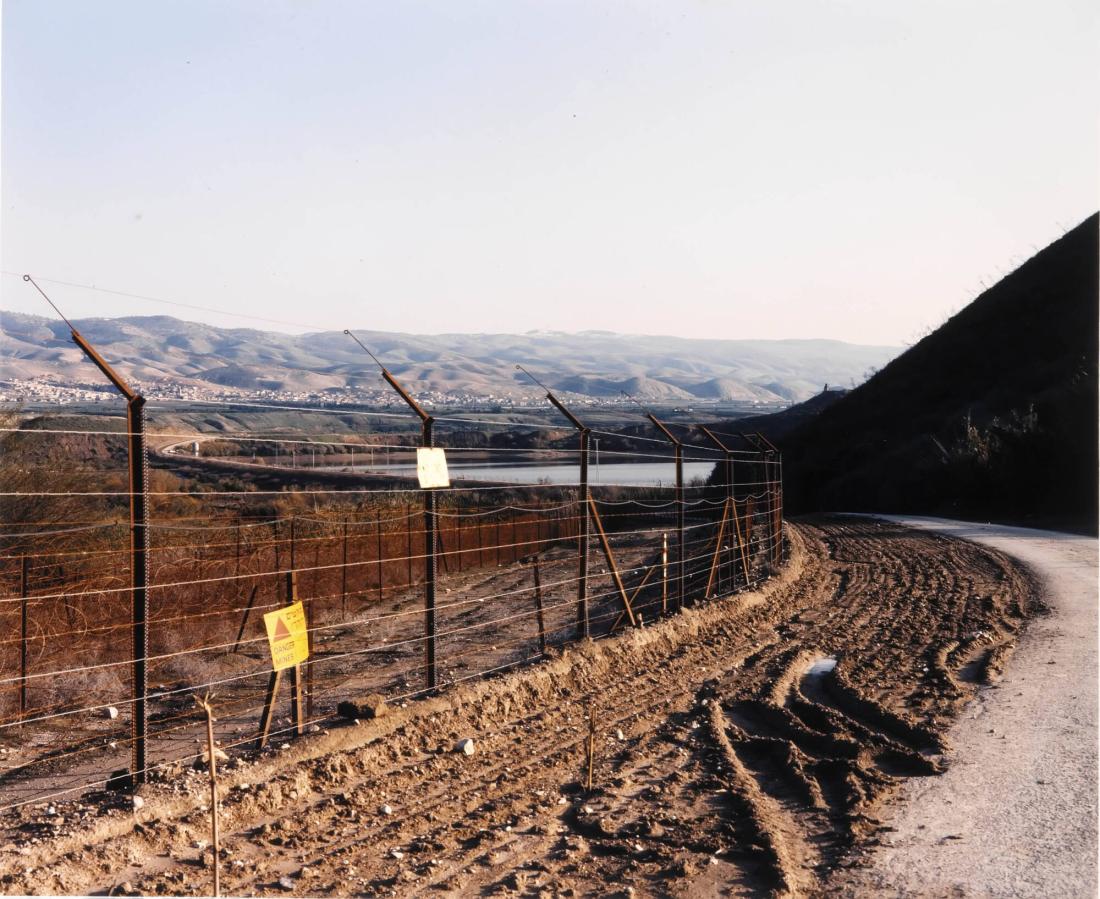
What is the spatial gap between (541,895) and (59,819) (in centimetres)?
297

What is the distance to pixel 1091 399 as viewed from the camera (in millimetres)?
41500

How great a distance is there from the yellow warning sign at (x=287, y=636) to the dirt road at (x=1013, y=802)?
3.68m

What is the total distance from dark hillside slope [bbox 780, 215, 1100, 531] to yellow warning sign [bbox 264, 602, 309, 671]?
2879 centimetres

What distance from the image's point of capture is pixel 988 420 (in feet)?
169

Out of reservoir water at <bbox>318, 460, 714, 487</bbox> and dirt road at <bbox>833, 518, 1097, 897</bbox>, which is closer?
dirt road at <bbox>833, 518, 1097, 897</bbox>

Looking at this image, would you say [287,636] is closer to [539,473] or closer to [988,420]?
[988,420]

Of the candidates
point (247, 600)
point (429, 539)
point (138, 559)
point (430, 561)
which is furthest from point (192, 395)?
point (138, 559)

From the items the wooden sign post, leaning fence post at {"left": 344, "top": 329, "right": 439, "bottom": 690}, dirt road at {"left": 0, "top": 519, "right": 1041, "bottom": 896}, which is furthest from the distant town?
dirt road at {"left": 0, "top": 519, "right": 1041, "bottom": 896}

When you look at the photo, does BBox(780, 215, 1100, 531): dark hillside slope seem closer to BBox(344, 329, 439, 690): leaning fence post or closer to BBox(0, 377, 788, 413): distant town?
BBox(0, 377, 788, 413): distant town

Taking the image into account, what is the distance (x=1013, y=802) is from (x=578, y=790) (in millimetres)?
2796

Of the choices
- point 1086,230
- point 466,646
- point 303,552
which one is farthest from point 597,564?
point 1086,230

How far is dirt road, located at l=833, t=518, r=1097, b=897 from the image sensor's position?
629 cm

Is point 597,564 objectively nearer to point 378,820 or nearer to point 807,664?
point 807,664

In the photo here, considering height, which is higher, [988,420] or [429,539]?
[988,420]
